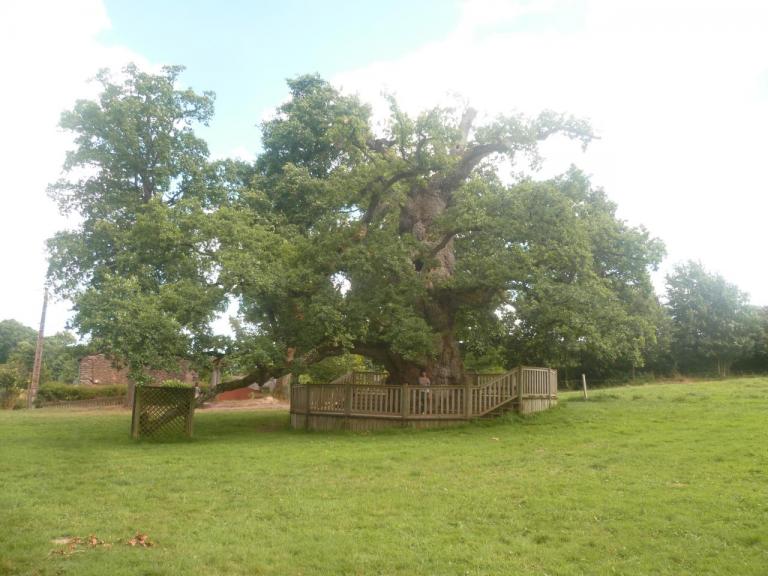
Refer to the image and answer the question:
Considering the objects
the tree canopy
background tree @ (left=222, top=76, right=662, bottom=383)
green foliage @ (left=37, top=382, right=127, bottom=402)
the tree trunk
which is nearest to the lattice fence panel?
the tree canopy

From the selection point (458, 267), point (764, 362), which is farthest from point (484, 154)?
point (764, 362)

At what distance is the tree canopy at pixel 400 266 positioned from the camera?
671 inches

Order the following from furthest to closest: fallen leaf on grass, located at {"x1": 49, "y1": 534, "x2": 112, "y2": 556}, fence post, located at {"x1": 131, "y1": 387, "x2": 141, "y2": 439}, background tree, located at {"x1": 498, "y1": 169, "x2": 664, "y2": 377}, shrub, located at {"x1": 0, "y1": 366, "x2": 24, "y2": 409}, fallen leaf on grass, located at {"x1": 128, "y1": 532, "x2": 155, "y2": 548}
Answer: shrub, located at {"x1": 0, "y1": 366, "x2": 24, "y2": 409}, background tree, located at {"x1": 498, "y1": 169, "x2": 664, "y2": 377}, fence post, located at {"x1": 131, "y1": 387, "x2": 141, "y2": 439}, fallen leaf on grass, located at {"x1": 128, "y1": 532, "x2": 155, "y2": 548}, fallen leaf on grass, located at {"x1": 49, "y1": 534, "x2": 112, "y2": 556}

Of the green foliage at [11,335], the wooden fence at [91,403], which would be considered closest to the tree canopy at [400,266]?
the wooden fence at [91,403]

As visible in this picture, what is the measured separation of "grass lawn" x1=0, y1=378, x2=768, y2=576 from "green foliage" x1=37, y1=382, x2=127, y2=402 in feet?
86.9

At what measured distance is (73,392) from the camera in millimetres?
40500

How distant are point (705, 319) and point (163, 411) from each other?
40794 mm

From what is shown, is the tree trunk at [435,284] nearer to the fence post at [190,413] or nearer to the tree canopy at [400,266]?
the tree canopy at [400,266]

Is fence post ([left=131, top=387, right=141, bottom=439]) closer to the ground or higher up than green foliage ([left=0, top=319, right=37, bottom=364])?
closer to the ground

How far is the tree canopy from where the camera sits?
1705 centimetres

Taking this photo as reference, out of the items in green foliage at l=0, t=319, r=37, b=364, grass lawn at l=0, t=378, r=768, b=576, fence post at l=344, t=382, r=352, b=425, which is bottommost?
grass lawn at l=0, t=378, r=768, b=576

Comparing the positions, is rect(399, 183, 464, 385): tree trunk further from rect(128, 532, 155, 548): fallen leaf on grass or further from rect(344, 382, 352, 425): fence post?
rect(128, 532, 155, 548): fallen leaf on grass

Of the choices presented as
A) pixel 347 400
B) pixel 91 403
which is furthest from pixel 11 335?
pixel 347 400

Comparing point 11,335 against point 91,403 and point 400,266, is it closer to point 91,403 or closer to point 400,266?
point 91,403
